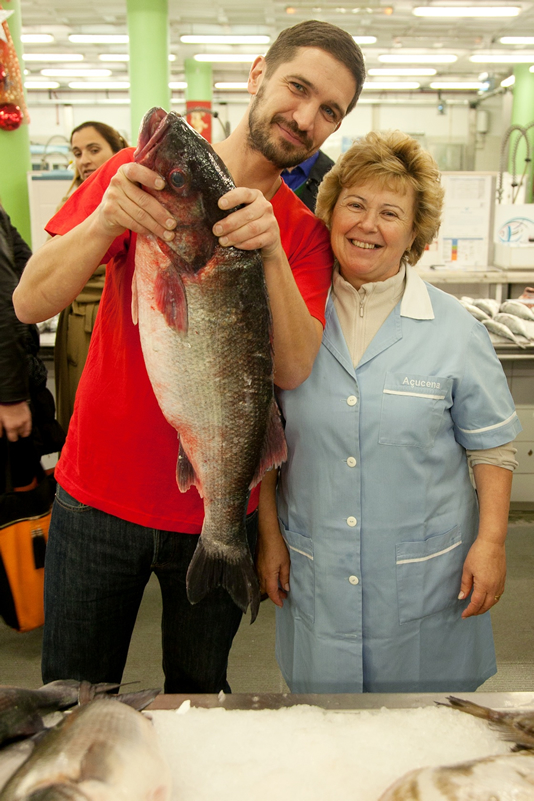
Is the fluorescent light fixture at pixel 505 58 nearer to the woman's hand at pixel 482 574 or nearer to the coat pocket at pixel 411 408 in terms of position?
the coat pocket at pixel 411 408

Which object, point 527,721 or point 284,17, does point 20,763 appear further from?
point 284,17

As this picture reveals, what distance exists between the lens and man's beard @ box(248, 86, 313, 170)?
1.35 m

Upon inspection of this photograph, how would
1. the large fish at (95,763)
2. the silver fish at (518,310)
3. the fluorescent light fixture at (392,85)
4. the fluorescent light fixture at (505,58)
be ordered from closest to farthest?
the large fish at (95,763)
the silver fish at (518,310)
the fluorescent light fixture at (505,58)
the fluorescent light fixture at (392,85)

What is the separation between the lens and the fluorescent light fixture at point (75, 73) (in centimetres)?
1644

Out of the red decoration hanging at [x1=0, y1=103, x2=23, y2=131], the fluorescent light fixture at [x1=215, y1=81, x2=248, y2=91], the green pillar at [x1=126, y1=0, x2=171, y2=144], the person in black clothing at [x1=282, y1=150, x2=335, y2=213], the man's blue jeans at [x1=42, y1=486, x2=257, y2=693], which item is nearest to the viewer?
the man's blue jeans at [x1=42, y1=486, x2=257, y2=693]

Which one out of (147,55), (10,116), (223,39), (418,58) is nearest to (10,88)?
(10,116)

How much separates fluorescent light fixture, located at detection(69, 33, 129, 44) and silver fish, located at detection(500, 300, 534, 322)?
1140 cm

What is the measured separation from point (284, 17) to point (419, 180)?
1234cm

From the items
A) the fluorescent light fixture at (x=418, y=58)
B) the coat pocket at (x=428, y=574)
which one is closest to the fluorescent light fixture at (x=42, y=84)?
the fluorescent light fixture at (x=418, y=58)

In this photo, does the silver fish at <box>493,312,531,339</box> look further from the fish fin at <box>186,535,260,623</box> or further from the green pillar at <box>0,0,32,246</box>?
the green pillar at <box>0,0,32,246</box>

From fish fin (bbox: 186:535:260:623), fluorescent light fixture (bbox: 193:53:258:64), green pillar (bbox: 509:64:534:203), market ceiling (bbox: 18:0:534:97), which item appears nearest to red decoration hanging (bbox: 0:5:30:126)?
fish fin (bbox: 186:535:260:623)

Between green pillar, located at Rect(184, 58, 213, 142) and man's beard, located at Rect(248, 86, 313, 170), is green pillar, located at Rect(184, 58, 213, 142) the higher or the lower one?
the higher one

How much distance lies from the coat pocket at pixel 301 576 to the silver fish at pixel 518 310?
11.5 feet

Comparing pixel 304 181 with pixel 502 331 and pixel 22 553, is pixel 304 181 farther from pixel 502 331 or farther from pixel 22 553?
pixel 22 553
